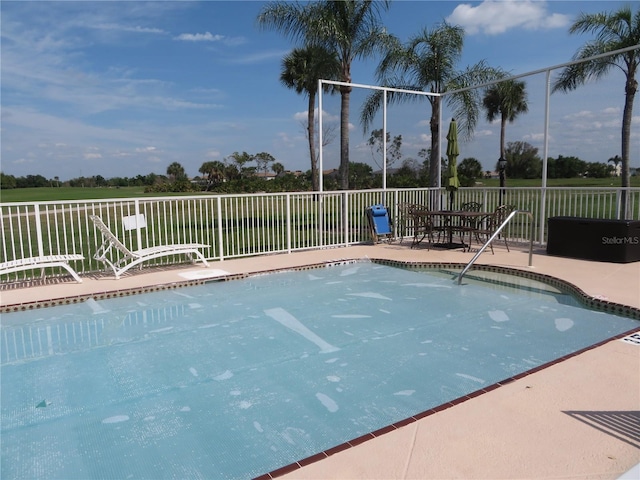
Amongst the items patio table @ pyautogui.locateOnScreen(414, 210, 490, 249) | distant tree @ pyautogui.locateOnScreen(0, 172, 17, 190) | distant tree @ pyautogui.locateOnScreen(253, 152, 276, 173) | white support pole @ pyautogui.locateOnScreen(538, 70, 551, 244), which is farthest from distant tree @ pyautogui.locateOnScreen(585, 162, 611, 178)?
distant tree @ pyautogui.locateOnScreen(0, 172, 17, 190)

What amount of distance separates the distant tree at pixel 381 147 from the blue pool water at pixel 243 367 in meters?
5.44

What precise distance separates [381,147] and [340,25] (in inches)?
157

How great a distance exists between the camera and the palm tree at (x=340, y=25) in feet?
38.1

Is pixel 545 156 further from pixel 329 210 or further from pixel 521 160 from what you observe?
pixel 521 160

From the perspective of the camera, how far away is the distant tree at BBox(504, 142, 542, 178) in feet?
37.8

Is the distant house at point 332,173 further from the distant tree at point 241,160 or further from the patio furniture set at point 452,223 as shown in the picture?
the distant tree at point 241,160

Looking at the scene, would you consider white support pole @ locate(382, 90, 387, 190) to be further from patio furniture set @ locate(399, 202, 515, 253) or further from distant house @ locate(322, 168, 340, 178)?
distant house @ locate(322, 168, 340, 178)

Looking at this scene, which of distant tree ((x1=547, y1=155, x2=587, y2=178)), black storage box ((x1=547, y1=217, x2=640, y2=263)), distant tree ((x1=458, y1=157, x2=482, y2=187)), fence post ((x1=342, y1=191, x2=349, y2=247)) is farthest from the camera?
distant tree ((x1=458, y1=157, x2=482, y2=187))

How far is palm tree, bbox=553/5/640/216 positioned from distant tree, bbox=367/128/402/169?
364cm

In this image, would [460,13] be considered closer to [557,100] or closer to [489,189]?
[557,100]

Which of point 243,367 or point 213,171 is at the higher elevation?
point 213,171

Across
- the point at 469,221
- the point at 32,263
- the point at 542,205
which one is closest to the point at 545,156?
the point at 542,205

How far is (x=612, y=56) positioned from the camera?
10734mm

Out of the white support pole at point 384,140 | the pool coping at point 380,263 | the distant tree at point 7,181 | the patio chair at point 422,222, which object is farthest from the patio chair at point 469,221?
the distant tree at point 7,181
